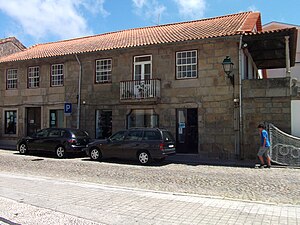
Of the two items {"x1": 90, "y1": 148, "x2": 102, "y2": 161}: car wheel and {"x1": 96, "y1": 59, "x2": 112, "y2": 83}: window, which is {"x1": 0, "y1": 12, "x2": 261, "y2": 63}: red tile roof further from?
{"x1": 90, "y1": 148, "x2": 102, "y2": 161}: car wheel

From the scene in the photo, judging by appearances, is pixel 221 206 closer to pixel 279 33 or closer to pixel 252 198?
pixel 252 198

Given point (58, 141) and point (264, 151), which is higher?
point (58, 141)

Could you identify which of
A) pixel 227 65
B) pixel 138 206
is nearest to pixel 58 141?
pixel 227 65

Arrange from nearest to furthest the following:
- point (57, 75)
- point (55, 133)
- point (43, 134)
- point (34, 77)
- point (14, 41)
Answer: point (55, 133), point (43, 134), point (57, 75), point (34, 77), point (14, 41)

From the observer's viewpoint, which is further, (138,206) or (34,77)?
(34,77)

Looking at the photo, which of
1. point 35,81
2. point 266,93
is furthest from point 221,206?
point 35,81

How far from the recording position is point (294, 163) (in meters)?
12.6

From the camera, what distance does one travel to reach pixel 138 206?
6.27 m

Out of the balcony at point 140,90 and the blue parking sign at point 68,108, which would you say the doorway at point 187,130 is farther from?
the blue parking sign at point 68,108

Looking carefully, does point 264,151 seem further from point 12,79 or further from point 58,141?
point 12,79

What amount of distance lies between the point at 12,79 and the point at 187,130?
42.5ft

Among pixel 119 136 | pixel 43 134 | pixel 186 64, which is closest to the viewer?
pixel 119 136

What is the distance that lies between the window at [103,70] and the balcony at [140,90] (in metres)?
1.42

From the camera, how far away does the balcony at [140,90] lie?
16.4 metres
